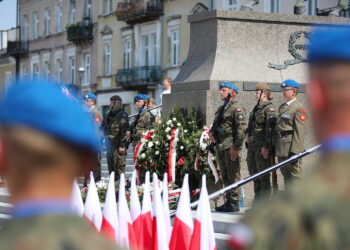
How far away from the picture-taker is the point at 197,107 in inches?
523

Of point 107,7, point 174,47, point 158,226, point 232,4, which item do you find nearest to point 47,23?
point 107,7

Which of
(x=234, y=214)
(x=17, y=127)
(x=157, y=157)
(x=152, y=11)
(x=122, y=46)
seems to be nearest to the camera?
(x=17, y=127)

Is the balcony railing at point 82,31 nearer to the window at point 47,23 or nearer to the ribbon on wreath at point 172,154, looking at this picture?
the window at point 47,23

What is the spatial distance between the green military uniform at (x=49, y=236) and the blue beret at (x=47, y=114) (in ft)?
0.60

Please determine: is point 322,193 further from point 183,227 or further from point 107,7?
point 107,7

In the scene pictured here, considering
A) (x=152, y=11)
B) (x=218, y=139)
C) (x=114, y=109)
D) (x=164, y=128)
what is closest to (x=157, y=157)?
(x=164, y=128)

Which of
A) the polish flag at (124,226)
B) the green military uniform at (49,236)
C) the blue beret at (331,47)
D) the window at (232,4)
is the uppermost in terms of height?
the window at (232,4)

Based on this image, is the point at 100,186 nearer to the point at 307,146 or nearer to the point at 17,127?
the point at 307,146

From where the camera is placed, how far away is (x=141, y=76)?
1673 inches

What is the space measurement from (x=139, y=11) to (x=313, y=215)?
1609 inches

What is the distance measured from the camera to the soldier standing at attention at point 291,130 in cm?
1102

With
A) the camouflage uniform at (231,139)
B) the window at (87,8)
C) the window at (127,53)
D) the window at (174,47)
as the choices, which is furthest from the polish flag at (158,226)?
the window at (87,8)

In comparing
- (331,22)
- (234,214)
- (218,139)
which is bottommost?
(234,214)

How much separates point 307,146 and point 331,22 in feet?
8.37
